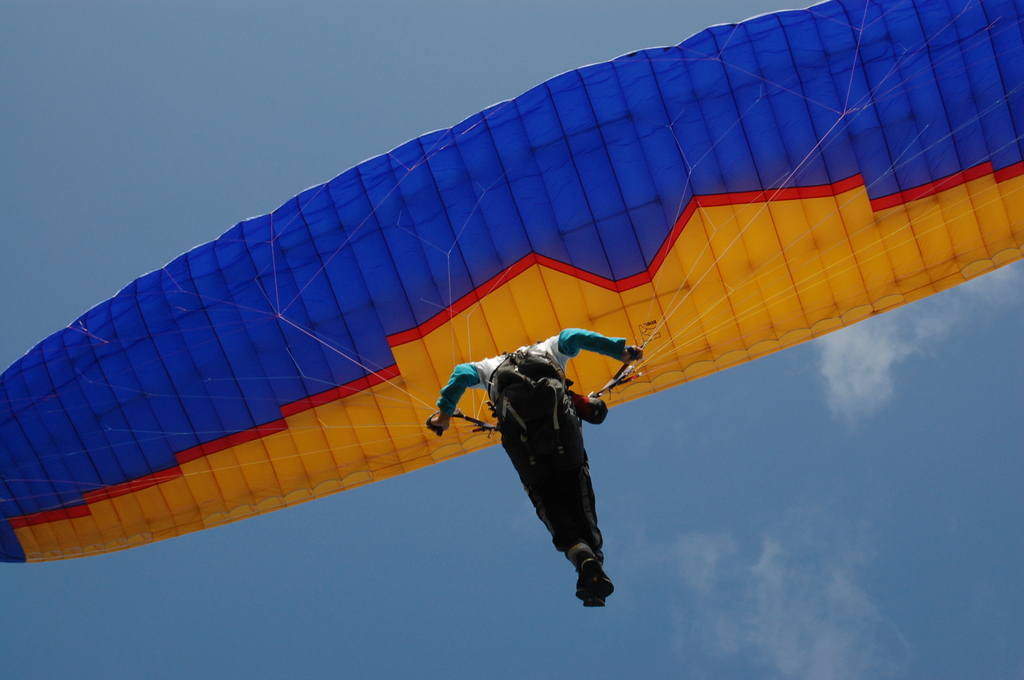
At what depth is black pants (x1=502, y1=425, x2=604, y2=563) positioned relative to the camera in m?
5.59

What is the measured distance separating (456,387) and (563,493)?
3.83 ft

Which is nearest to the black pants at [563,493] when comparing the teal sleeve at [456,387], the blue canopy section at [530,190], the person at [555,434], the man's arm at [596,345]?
the person at [555,434]

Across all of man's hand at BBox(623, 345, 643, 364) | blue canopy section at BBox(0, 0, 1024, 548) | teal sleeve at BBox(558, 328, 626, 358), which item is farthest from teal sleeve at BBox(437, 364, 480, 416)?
blue canopy section at BBox(0, 0, 1024, 548)

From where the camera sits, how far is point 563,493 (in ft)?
19.0

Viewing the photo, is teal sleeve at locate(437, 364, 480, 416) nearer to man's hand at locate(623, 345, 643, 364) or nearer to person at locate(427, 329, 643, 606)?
person at locate(427, 329, 643, 606)

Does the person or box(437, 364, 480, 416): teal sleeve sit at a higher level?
box(437, 364, 480, 416): teal sleeve

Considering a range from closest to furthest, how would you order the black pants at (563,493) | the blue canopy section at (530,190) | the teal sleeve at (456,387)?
the black pants at (563,493) → the teal sleeve at (456,387) → the blue canopy section at (530,190)

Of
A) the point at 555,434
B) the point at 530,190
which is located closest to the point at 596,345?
the point at 555,434

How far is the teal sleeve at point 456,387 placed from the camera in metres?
5.88

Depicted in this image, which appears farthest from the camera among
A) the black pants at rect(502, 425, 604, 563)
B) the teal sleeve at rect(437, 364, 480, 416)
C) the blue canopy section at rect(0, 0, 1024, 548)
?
the blue canopy section at rect(0, 0, 1024, 548)

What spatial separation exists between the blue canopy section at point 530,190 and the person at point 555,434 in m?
1.94

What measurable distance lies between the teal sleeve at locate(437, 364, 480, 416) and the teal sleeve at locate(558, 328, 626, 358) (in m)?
0.75

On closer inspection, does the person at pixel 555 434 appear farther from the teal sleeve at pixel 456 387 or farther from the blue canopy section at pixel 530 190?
the blue canopy section at pixel 530 190

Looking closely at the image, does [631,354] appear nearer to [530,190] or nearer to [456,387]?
[456,387]
